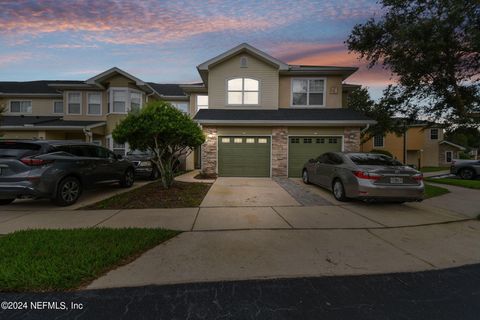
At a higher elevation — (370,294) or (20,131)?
(20,131)

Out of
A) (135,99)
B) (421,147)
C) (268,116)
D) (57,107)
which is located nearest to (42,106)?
(57,107)

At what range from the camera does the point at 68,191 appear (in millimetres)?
6895

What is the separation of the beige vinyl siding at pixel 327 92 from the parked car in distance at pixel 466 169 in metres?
9.90

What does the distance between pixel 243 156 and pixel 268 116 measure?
2.45 m

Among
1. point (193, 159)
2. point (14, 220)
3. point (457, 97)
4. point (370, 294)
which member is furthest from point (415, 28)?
point (193, 159)

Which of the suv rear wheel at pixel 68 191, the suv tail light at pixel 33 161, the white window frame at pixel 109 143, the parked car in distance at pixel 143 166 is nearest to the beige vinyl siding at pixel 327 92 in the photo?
the parked car in distance at pixel 143 166

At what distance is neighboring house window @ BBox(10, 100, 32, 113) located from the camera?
19.4 meters

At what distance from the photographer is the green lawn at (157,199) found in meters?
6.78

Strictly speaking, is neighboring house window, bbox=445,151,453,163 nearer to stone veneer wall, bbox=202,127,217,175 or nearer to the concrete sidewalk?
stone veneer wall, bbox=202,127,217,175

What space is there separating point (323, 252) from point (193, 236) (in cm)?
226

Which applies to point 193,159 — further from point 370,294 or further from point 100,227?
point 370,294

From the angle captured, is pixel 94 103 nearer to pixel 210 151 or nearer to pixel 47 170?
pixel 210 151

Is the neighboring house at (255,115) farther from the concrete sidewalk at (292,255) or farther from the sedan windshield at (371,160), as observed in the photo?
the concrete sidewalk at (292,255)

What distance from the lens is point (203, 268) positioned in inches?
133
